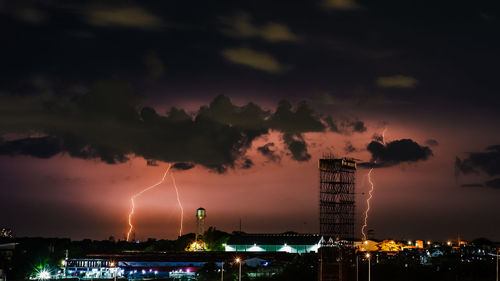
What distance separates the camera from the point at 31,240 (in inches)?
4887

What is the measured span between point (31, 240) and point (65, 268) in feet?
30.0

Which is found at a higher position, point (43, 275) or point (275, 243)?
point (275, 243)

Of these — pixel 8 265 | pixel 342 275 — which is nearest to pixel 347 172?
pixel 342 275

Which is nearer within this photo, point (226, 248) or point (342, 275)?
point (342, 275)

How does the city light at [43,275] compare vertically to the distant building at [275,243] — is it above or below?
below

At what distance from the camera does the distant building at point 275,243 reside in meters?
170

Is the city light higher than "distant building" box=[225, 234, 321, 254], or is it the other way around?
"distant building" box=[225, 234, 321, 254]

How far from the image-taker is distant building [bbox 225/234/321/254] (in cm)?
16950

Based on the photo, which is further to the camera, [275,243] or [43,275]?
[275,243]

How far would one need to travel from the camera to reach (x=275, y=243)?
17800cm

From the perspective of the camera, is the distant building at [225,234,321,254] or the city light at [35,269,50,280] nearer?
the city light at [35,269,50,280]

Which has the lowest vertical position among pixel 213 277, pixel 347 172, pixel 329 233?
pixel 213 277

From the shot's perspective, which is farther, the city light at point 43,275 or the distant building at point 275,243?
the distant building at point 275,243

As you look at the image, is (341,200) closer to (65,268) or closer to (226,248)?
(65,268)
